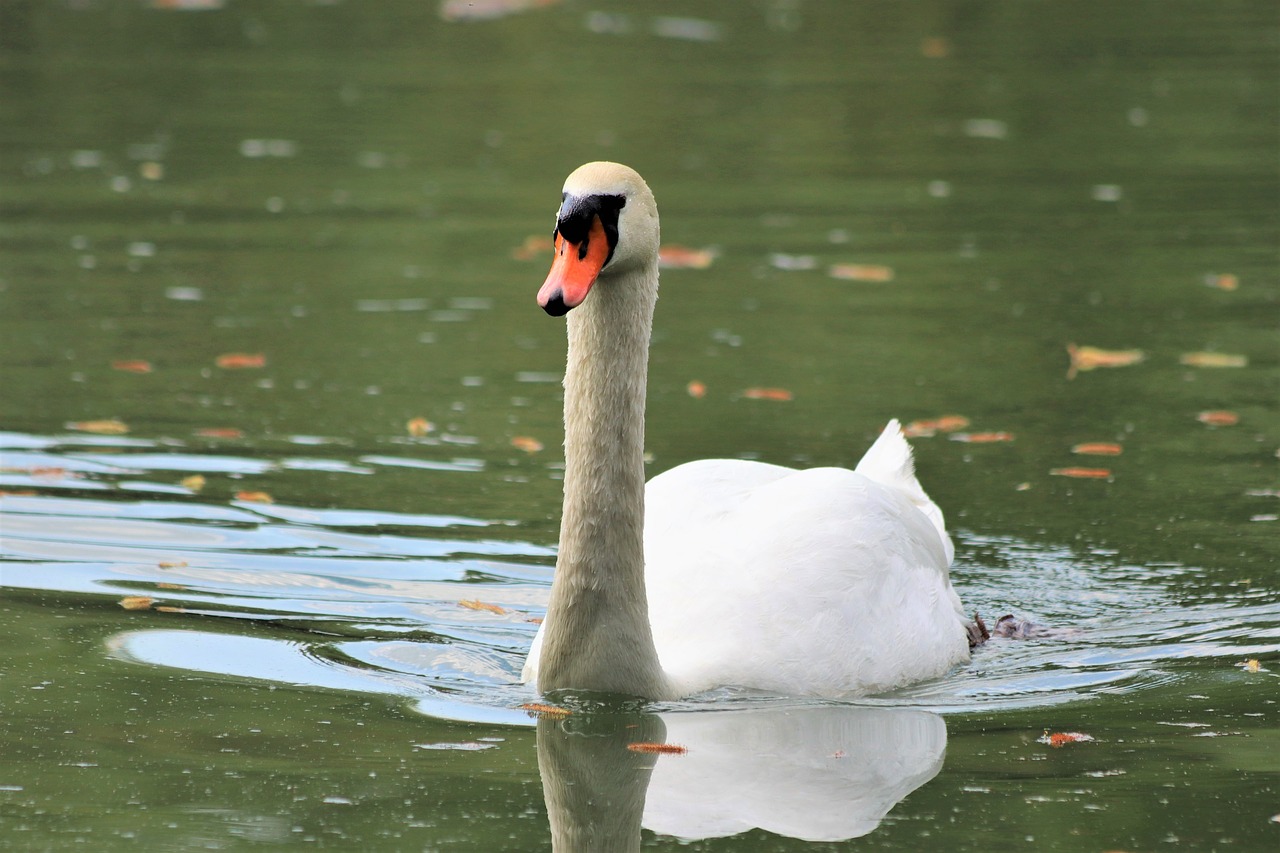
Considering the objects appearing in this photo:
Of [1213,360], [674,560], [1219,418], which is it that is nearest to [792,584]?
[674,560]

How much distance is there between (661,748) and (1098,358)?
6.15 meters

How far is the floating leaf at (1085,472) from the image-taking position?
925 cm

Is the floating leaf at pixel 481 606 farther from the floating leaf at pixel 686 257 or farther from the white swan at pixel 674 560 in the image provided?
the floating leaf at pixel 686 257

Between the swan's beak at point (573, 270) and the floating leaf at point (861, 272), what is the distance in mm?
7977

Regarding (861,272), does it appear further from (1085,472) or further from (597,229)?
(597,229)

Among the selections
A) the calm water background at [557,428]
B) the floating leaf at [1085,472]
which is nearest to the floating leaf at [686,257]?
the calm water background at [557,428]

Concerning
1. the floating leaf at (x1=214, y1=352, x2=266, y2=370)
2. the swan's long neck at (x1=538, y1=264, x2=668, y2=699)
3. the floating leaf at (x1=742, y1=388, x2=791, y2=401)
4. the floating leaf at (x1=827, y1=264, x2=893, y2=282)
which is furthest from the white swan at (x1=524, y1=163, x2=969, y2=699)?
the floating leaf at (x1=827, y1=264, x2=893, y2=282)

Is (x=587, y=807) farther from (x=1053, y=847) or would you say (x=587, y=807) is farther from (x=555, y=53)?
(x=555, y=53)

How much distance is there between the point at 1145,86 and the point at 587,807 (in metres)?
18.3

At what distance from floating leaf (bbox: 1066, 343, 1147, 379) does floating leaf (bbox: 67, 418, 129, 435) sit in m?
4.94

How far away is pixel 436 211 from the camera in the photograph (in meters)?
16.4

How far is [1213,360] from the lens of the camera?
11336mm

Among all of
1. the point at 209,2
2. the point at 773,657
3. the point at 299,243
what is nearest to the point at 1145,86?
the point at 299,243

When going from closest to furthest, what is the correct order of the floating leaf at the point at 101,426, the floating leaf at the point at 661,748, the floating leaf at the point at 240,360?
1. the floating leaf at the point at 661,748
2. the floating leaf at the point at 101,426
3. the floating leaf at the point at 240,360
